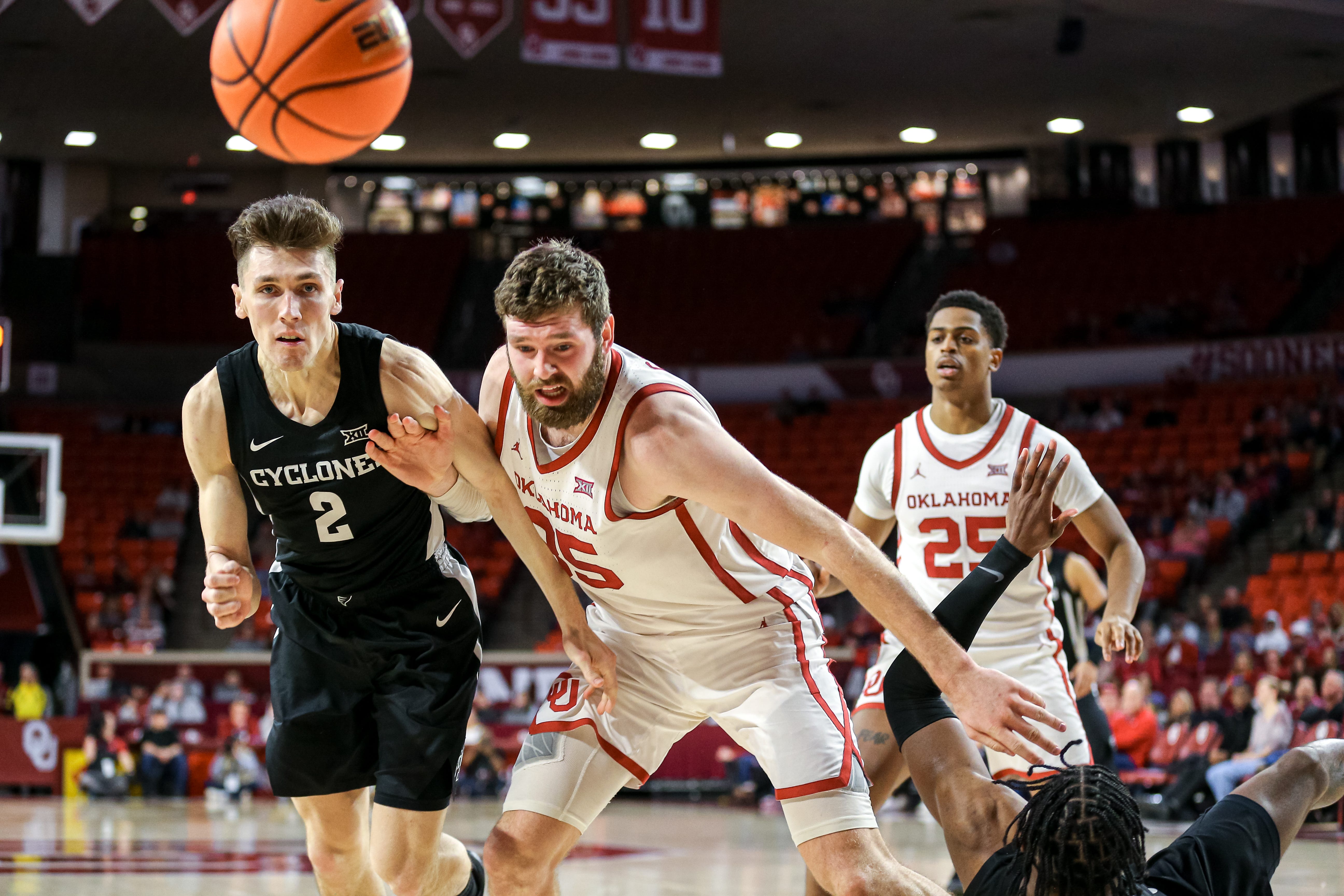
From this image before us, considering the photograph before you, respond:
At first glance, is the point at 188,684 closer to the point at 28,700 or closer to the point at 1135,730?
the point at 28,700

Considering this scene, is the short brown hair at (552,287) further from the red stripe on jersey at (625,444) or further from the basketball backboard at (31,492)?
the basketball backboard at (31,492)

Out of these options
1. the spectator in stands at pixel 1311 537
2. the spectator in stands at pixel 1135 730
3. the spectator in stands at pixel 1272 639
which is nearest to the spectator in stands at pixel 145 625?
the spectator in stands at pixel 1135 730

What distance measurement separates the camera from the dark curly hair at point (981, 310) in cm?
546

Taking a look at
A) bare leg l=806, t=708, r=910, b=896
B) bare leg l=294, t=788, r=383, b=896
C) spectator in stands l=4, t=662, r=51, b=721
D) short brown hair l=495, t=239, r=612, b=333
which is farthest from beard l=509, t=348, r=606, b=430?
spectator in stands l=4, t=662, r=51, b=721

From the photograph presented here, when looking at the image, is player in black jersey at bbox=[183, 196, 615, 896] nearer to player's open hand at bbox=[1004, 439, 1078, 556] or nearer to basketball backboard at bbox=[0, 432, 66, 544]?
player's open hand at bbox=[1004, 439, 1078, 556]

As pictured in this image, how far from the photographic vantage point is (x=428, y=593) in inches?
168

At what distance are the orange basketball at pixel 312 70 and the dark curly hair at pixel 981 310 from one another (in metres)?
2.76

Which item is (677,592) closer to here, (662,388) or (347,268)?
(662,388)

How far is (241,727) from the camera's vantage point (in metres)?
14.6

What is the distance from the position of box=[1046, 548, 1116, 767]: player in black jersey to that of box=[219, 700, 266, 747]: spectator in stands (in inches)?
361

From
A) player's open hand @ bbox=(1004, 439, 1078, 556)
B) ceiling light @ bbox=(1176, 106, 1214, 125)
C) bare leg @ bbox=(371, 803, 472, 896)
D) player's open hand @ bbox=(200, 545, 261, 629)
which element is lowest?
bare leg @ bbox=(371, 803, 472, 896)

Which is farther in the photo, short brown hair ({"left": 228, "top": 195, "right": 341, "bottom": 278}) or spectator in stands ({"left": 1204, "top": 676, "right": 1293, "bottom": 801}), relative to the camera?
spectator in stands ({"left": 1204, "top": 676, "right": 1293, "bottom": 801})

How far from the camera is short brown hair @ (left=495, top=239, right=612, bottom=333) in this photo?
359cm

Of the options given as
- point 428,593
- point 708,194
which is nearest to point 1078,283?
point 708,194
